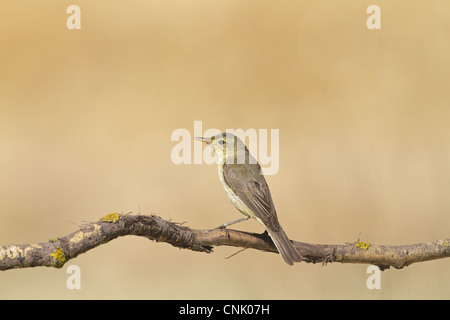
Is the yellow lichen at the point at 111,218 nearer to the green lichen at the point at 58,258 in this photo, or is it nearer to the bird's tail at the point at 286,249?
the green lichen at the point at 58,258

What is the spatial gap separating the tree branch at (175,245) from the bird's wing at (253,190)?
142mm

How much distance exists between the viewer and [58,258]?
2.63 m

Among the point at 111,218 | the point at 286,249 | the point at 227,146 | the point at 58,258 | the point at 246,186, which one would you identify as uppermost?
the point at 227,146

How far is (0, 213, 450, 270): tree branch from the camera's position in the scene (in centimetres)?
262

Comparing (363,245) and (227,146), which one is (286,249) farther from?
(227,146)

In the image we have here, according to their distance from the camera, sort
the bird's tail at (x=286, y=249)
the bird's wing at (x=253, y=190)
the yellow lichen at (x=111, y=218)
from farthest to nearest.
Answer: the bird's wing at (x=253, y=190) → the bird's tail at (x=286, y=249) → the yellow lichen at (x=111, y=218)


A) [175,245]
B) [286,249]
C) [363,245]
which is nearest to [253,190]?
[286,249]

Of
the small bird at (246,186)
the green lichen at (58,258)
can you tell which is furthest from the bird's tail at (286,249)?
the green lichen at (58,258)

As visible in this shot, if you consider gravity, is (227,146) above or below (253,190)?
above

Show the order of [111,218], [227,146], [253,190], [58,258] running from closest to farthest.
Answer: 1. [58,258]
2. [111,218]
3. [253,190]
4. [227,146]

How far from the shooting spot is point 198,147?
514 centimetres

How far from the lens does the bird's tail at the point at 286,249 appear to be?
3656 millimetres

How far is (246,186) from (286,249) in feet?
2.21

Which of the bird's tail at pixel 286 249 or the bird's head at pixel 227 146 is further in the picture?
the bird's head at pixel 227 146
